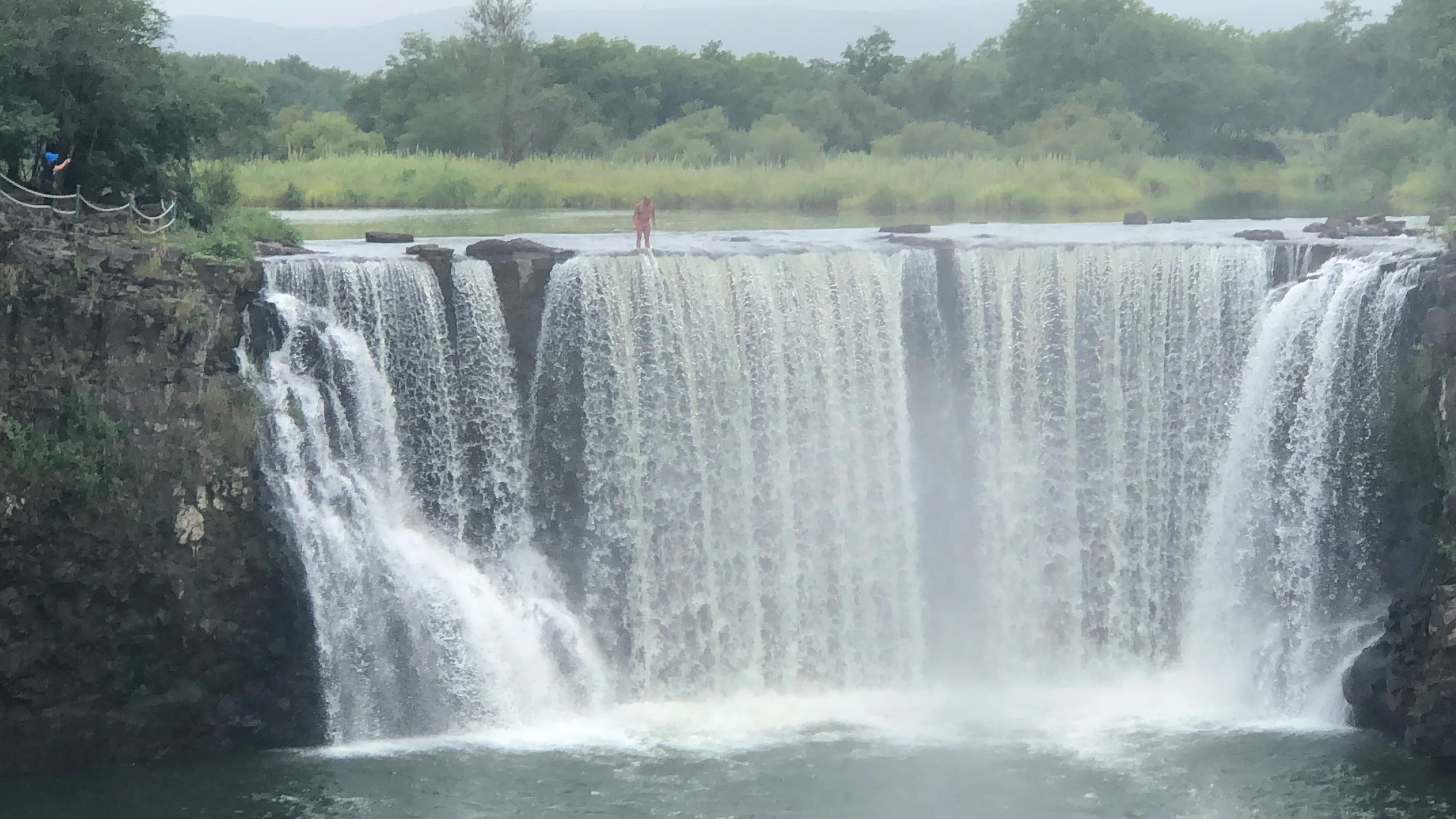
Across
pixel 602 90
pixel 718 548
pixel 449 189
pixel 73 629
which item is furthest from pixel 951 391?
pixel 602 90

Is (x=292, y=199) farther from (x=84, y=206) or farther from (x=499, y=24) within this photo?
(x=499, y=24)

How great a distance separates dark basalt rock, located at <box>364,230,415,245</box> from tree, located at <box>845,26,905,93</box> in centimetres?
4260

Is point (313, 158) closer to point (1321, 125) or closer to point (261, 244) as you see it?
point (261, 244)

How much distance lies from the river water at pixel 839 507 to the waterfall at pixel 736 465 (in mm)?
42

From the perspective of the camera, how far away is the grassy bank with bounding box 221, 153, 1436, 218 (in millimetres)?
45250

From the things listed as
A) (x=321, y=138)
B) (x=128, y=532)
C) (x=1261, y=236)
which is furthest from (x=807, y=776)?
(x=321, y=138)

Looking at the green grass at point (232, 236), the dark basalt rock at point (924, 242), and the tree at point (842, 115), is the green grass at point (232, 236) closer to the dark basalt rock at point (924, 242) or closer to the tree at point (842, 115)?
the dark basalt rock at point (924, 242)

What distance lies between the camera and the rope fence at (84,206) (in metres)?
24.1

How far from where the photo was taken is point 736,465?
26172 millimetres

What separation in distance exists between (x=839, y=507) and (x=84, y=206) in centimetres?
1144

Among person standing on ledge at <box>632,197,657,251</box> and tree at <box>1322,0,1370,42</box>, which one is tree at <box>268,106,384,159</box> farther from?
tree at <box>1322,0,1370,42</box>

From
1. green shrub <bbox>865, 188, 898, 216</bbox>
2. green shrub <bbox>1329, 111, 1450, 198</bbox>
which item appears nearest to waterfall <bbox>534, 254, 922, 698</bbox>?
green shrub <bbox>865, 188, 898, 216</bbox>

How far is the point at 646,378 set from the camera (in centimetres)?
2584

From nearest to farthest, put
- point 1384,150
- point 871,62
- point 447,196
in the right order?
point 447,196 < point 1384,150 < point 871,62
